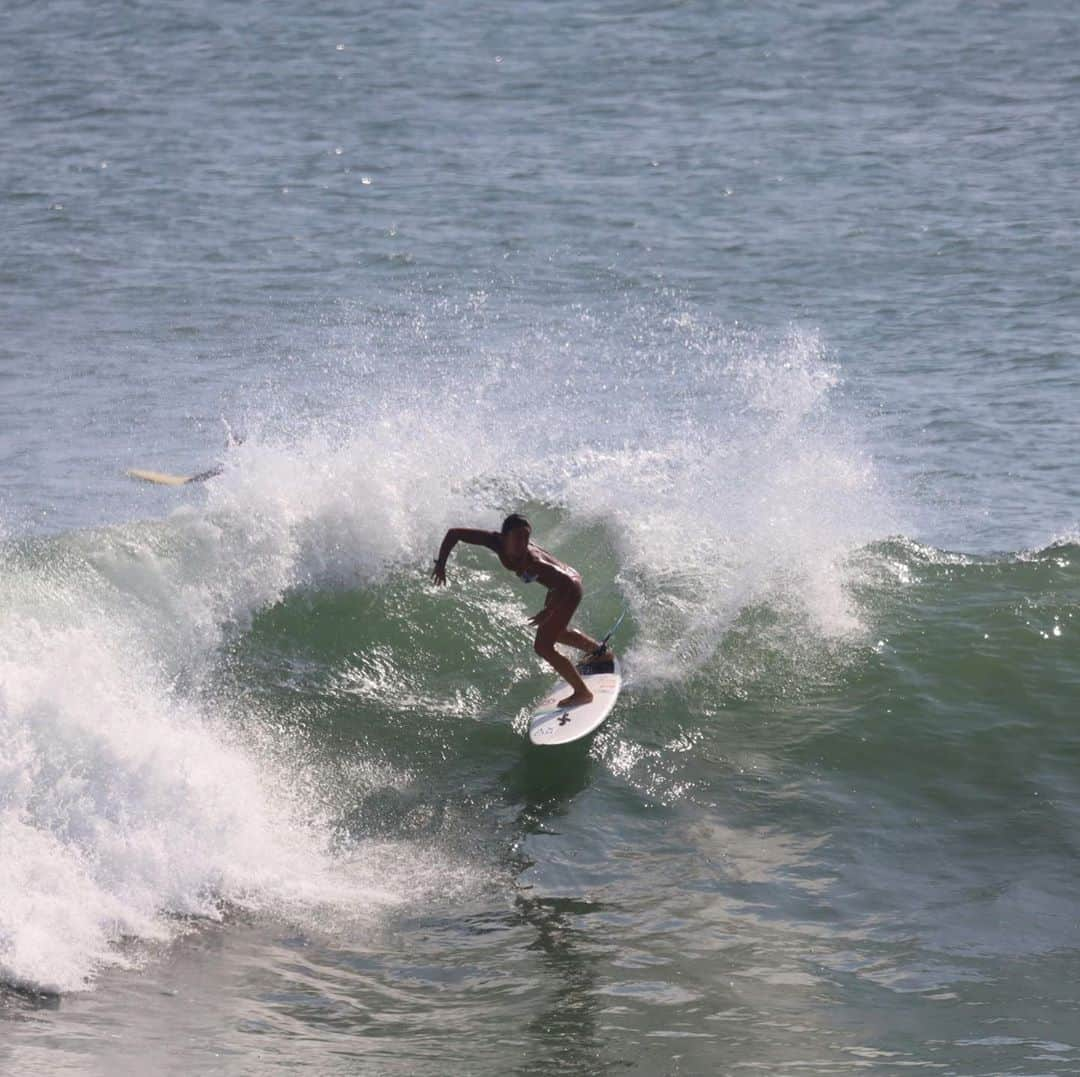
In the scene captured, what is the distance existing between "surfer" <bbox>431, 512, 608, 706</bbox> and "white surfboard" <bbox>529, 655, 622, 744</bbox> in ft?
0.29

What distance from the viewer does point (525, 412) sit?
762 inches

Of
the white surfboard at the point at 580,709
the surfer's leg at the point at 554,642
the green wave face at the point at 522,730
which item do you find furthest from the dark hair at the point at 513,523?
the green wave face at the point at 522,730

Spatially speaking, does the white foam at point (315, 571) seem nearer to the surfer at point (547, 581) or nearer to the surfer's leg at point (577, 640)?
the surfer's leg at point (577, 640)

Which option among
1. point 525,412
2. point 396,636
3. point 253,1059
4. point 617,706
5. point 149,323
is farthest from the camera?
point 149,323

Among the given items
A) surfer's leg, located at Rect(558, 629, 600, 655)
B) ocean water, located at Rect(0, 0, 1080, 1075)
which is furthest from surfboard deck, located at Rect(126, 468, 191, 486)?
surfer's leg, located at Rect(558, 629, 600, 655)

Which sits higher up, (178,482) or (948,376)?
(948,376)

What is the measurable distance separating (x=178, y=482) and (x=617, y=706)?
6735 mm

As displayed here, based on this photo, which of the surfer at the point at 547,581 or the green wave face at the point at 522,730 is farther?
the surfer at the point at 547,581

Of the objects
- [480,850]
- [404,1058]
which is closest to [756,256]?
[480,850]

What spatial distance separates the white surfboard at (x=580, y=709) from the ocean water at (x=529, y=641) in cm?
24

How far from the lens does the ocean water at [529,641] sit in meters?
8.50

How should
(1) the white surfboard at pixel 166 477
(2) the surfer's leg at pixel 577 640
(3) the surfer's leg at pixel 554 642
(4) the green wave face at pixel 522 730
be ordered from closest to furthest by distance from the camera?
(4) the green wave face at pixel 522 730 → (3) the surfer's leg at pixel 554 642 → (2) the surfer's leg at pixel 577 640 → (1) the white surfboard at pixel 166 477

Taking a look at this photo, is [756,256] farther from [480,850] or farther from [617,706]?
[480,850]

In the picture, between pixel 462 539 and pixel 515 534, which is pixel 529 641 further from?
pixel 515 534
